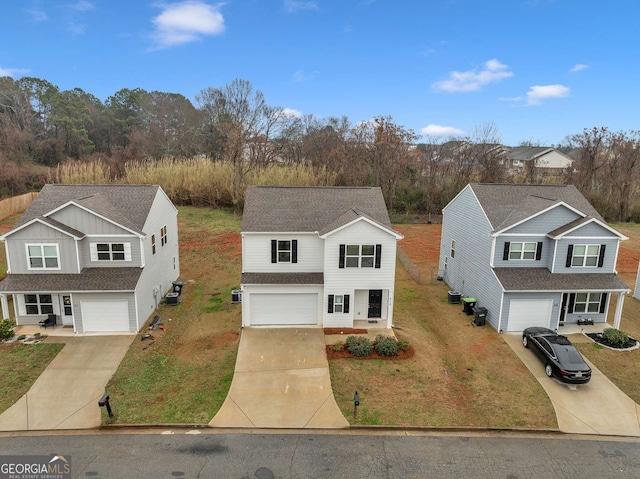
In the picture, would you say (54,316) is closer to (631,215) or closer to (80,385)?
(80,385)

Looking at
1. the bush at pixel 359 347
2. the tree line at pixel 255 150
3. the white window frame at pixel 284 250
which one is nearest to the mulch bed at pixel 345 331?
the bush at pixel 359 347

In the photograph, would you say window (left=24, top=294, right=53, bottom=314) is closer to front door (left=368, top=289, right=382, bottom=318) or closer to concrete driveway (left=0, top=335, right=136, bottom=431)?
concrete driveway (left=0, top=335, right=136, bottom=431)

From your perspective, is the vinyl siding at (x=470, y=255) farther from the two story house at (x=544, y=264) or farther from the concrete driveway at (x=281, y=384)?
the concrete driveway at (x=281, y=384)

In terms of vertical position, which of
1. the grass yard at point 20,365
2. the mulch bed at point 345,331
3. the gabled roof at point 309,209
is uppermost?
the gabled roof at point 309,209

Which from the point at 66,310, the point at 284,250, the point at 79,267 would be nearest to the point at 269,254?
the point at 284,250

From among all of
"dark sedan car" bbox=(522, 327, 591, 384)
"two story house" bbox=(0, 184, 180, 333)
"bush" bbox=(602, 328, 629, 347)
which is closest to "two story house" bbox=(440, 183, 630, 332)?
"bush" bbox=(602, 328, 629, 347)
